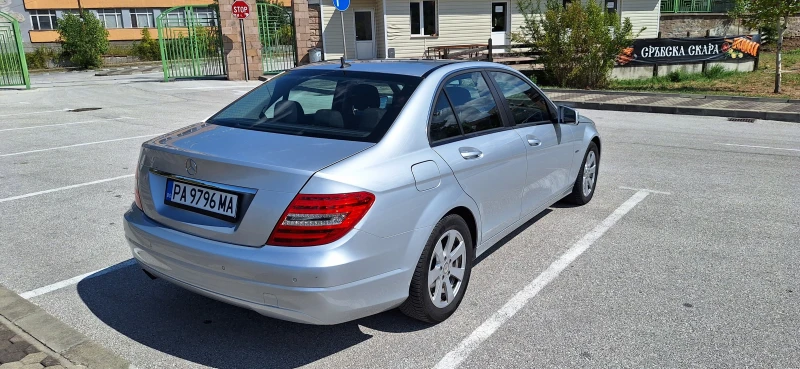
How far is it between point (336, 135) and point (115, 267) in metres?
2.27

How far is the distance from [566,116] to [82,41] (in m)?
40.5

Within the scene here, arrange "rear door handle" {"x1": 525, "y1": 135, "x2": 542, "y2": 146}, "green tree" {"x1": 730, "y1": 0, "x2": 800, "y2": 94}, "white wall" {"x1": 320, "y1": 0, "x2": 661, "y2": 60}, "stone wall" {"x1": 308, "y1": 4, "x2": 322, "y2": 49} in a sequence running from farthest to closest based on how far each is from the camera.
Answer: "white wall" {"x1": 320, "y1": 0, "x2": 661, "y2": 60}
"stone wall" {"x1": 308, "y1": 4, "x2": 322, "y2": 49}
"green tree" {"x1": 730, "y1": 0, "x2": 800, "y2": 94}
"rear door handle" {"x1": 525, "y1": 135, "x2": 542, "y2": 146}

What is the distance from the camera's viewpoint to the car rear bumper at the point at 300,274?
9.75ft

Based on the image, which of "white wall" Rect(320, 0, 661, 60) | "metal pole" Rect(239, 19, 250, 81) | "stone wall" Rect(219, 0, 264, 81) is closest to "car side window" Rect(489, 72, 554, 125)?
"metal pole" Rect(239, 19, 250, 81)

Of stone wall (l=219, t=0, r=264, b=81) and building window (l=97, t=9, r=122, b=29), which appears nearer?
stone wall (l=219, t=0, r=264, b=81)

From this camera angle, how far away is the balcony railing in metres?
33.7

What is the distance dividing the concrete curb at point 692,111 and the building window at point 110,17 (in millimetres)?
53824

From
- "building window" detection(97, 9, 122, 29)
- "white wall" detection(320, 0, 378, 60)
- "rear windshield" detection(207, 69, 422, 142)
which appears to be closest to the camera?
"rear windshield" detection(207, 69, 422, 142)

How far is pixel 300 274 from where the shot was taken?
2.95 metres

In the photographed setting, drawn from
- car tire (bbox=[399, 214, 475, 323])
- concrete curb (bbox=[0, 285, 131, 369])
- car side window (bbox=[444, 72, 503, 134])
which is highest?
car side window (bbox=[444, 72, 503, 134])

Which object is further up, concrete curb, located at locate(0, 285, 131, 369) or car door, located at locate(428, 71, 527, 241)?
car door, located at locate(428, 71, 527, 241)

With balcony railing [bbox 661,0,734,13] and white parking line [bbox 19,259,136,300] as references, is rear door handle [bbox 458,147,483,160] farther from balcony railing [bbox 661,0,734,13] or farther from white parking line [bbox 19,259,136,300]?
balcony railing [bbox 661,0,734,13]

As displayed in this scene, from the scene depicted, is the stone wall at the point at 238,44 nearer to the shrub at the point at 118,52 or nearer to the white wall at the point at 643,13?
the white wall at the point at 643,13

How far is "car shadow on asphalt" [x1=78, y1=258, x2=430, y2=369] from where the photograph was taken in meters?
3.38
